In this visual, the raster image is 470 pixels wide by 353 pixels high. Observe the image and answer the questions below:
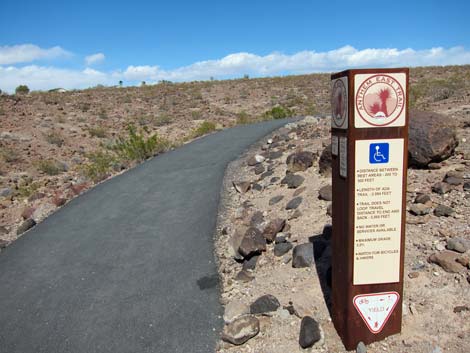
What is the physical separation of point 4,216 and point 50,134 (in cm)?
1205

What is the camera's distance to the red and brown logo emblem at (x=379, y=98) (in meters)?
2.91

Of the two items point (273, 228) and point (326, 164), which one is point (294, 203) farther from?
point (326, 164)

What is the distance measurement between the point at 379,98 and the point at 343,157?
53cm

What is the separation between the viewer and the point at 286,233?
5.55 meters

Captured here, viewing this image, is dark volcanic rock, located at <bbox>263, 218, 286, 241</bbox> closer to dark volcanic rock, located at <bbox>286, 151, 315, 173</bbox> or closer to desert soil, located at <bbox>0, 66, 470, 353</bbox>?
desert soil, located at <bbox>0, 66, 470, 353</bbox>

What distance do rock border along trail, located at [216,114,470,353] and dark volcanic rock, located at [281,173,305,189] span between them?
0.06 feet

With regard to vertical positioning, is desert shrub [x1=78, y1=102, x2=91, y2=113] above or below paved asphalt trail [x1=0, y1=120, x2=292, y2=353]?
above

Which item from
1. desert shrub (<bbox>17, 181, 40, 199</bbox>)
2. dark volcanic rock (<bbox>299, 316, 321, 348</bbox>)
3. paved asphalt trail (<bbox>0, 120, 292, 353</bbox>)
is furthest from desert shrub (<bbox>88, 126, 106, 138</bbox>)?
dark volcanic rock (<bbox>299, 316, 321, 348</bbox>)

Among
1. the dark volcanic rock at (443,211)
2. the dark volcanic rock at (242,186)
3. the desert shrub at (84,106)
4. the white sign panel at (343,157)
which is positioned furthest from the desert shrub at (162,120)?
the white sign panel at (343,157)

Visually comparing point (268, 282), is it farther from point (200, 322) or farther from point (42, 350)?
point (42, 350)

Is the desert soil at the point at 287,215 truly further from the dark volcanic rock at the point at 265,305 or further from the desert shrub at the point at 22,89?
the desert shrub at the point at 22,89

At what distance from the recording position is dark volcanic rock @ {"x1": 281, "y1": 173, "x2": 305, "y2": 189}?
6930 mm

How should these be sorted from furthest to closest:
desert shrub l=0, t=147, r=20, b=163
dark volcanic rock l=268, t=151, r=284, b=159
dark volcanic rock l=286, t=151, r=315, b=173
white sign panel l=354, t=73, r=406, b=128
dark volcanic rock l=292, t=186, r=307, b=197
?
desert shrub l=0, t=147, r=20, b=163, dark volcanic rock l=268, t=151, r=284, b=159, dark volcanic rock l=286, t=151, r=315, b=173, dark volcanic rock l=292, t=186, r=307, b=197, white sign panel l=354, t=73, r=406, b=128

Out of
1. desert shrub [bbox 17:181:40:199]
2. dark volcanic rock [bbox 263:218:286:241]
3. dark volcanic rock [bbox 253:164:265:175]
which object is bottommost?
desert shrub [bbox 17:181:40:199]
